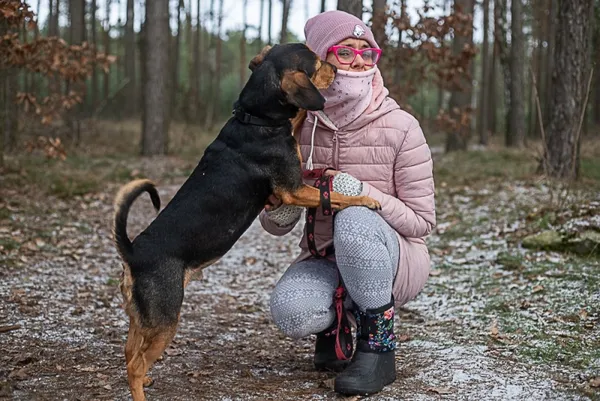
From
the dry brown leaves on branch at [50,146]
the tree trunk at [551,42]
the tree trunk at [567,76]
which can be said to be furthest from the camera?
the tree trunk at [551,42]

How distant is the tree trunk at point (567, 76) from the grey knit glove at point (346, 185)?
6.00m

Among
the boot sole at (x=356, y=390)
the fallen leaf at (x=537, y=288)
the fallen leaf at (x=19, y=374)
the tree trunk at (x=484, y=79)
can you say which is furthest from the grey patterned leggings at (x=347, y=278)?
the tree trunk at (x=484, y=79)

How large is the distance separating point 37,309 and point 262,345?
1.78m

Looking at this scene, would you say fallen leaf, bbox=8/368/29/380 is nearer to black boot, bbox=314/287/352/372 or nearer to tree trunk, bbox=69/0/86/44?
black boot, bbox=314/287/352/372

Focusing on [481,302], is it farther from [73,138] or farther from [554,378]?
[73,138]

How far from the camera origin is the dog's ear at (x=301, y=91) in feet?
11.4

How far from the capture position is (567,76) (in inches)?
360

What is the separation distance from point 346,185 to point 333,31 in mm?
833

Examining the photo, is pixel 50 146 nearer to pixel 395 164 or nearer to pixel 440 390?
pixel 395 164

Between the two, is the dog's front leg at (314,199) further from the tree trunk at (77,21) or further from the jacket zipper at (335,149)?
the tree trunk at (77,21)

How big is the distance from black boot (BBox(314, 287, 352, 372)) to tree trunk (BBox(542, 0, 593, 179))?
585 centimetres

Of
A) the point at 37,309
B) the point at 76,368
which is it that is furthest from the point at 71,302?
the point at 76,368

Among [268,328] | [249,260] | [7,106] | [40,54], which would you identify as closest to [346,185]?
[268,328]

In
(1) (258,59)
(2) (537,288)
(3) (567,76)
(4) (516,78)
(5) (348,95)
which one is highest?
(4) (516,78)
